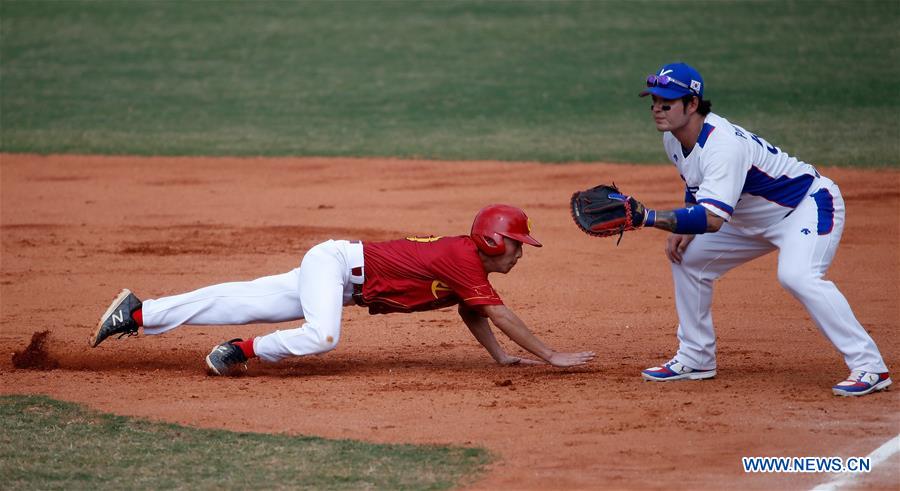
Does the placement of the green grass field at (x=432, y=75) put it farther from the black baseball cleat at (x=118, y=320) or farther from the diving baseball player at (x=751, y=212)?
the black baseball cleat at (x=118, y=320)

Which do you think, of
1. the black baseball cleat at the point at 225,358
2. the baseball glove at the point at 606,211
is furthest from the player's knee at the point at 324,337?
the baseball glove at the point at 606,211

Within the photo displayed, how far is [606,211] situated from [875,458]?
1792 millimetres

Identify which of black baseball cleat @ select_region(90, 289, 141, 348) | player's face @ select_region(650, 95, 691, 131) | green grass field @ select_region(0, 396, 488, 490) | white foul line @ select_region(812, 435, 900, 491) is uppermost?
player's face @ select_region(650, 95, 691, 131)

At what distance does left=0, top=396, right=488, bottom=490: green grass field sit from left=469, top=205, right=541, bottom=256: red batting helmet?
1362mm

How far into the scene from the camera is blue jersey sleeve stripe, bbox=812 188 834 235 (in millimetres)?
6148

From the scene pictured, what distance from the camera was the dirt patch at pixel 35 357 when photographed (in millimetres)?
7090

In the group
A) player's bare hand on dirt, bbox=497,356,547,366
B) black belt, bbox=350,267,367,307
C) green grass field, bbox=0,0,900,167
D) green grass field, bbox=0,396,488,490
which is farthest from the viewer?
green grass field, bbox=0,0,900,167

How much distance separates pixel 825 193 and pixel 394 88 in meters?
13.7

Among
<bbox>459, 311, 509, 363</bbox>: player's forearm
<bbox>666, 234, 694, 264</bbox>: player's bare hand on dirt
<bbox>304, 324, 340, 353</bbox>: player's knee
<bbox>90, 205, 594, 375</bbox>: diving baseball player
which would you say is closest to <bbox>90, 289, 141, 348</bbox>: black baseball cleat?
<bbox>90, 205, 594, 375</bbox>: diving baseball player

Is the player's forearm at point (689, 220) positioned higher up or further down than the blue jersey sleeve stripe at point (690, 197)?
further down

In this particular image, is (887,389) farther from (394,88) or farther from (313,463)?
(394,88)

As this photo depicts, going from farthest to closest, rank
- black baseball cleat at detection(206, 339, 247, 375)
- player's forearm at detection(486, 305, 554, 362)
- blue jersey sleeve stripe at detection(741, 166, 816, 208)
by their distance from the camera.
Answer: black baseball cleat at detection(206, 339, 247, 375) < player's forearm at detection(486, 305, 554, 362) < blue jersey sleeve stripe at detection(741, 166, 816, 208)

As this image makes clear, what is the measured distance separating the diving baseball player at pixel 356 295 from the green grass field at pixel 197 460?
91 cm

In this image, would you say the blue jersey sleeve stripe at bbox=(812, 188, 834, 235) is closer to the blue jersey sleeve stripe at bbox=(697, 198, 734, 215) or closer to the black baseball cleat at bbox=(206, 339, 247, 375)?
the blue jersey sleeve stripe at bbox=(697, 198, 734, 215)
